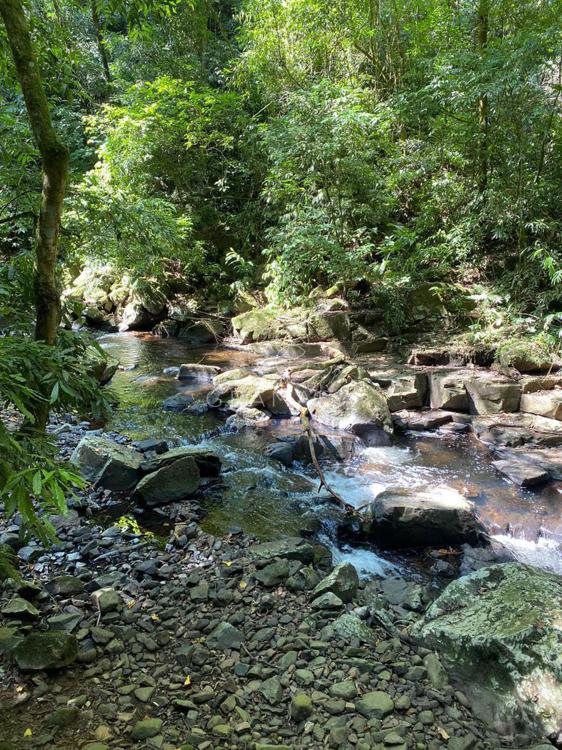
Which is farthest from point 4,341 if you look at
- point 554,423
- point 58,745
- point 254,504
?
point 554,423

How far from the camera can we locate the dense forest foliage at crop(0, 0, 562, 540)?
14.2 feet

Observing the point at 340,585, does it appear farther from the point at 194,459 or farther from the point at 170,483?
the point at 194,459

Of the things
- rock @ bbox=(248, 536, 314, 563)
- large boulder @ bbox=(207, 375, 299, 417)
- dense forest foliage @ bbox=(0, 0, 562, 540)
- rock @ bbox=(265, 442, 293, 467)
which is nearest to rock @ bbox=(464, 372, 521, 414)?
dense forest foliage @ bbox=(0, 0, 562, 540)

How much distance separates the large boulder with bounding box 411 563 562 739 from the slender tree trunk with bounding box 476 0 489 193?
31.9 ft

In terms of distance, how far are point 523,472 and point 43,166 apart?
6.04 metres

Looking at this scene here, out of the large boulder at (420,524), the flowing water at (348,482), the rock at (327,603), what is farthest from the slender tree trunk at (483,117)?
the rock at (327,603)

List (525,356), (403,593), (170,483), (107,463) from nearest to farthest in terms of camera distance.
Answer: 1. (403,593)
2. (170,483)
3. (107,463)
4. (525,356)

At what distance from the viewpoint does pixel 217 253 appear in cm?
→ 1650

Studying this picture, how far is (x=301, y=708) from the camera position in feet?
8.46

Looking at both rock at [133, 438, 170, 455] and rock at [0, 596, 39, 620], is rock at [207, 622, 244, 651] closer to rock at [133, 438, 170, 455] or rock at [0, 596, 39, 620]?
rock at [0, 596, 39, 620]

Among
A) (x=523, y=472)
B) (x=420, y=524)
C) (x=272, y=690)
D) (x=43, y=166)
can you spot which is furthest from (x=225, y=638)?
(x=523, y=472)

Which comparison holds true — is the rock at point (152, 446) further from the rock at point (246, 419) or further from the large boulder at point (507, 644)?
the large boulder at point (507, 644)

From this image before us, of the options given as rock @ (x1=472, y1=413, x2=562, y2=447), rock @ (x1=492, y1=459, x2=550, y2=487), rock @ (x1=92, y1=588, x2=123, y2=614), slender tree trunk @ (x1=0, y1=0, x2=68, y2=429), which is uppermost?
slender tree trunk @ (x1=0, y1=0, x2=68, y2=429)

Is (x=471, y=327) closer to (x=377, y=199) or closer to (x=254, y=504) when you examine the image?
(x=377, y=199)
